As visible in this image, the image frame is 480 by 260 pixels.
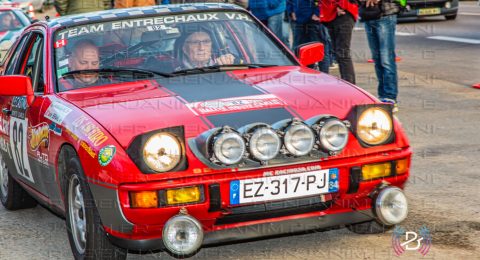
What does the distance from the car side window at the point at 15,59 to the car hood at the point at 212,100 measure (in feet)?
4.64

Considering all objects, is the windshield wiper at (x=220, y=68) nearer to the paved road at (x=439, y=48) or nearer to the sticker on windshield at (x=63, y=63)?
the sticker on windshield at (x=63, y=63)

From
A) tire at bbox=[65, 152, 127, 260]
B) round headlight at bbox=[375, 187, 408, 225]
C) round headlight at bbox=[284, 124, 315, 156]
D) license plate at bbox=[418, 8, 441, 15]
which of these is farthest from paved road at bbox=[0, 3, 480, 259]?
license plate at bbox=[418, 8, 441, 15]

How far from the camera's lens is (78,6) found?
11172 millimetres

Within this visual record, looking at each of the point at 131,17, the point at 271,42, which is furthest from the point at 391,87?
the point at 131,17

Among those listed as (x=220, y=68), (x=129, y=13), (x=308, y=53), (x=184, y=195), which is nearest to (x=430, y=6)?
(x=308, y=53)

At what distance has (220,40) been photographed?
6.20 m

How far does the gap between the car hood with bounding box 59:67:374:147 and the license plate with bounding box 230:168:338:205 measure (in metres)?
0.32

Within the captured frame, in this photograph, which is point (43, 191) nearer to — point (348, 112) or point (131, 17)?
point (131, 17)

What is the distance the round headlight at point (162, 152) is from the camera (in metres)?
4.49

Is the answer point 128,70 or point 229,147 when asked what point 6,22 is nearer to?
point 128,70

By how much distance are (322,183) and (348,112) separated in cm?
45

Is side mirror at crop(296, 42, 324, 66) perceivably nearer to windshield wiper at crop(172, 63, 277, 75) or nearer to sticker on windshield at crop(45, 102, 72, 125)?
windshield wiper at crop(172, 63, 277, 75)

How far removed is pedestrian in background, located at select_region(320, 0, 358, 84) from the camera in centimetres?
978

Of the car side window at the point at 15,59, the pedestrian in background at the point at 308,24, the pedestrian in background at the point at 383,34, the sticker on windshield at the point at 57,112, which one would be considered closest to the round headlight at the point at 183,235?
the sticker on windshield at the point at 57,112
